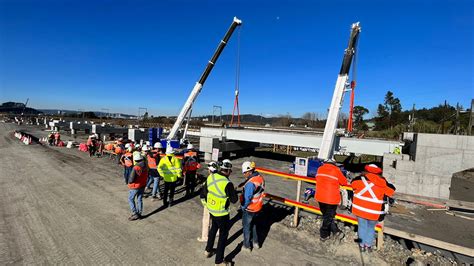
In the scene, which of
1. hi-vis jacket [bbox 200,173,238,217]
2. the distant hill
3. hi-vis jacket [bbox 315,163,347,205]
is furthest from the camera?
the distant hill

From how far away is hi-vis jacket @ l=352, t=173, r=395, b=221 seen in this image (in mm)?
5027

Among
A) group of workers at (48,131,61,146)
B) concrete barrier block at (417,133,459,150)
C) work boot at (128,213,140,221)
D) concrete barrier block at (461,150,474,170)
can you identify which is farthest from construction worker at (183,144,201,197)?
group of workers at (48,131,61,146)

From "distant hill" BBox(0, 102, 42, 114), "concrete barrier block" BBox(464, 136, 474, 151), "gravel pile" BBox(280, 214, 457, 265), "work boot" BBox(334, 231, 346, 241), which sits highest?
"distant hill" BBox(0, 102, 42, 114)

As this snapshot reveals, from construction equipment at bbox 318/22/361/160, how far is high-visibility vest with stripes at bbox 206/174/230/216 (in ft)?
39.0

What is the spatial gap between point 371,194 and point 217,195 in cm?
326

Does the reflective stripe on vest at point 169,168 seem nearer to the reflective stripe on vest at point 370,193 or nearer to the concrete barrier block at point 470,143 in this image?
the reflective stripe on vest at point 370,193

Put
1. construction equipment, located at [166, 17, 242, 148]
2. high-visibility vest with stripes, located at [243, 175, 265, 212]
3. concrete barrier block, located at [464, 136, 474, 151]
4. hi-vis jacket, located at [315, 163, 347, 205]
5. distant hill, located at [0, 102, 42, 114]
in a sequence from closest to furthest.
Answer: high-visibility vest with stripes, located at [243, 175, 265, 212] < hi-vis jacket, located at [315, 163, 347, 205] < concrete barrier block, located at [464, 136, 474, 151] < construction equipment, located at [166, 17, 242, 148] < distant hill, located at [0, 102, 42, 114]

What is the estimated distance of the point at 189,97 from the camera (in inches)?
827

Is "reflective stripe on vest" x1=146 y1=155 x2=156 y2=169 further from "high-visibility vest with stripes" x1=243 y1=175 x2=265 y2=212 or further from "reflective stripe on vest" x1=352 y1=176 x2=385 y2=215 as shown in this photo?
"reflective stripe on vest" x1=352 y1=176 x2=385 y2=215

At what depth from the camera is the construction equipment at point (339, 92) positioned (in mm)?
14841

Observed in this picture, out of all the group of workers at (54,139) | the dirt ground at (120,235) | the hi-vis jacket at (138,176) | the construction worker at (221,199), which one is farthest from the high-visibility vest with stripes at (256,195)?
the group of workers at (54,139)

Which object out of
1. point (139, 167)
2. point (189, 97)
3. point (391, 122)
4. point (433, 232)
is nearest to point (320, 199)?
point (139, 167)

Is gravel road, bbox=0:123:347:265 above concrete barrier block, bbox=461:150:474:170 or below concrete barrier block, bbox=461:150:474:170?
below

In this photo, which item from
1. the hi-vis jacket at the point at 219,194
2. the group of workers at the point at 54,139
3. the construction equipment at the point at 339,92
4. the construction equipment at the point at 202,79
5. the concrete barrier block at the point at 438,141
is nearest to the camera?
the hi-vis jacket at the point at 219,194
